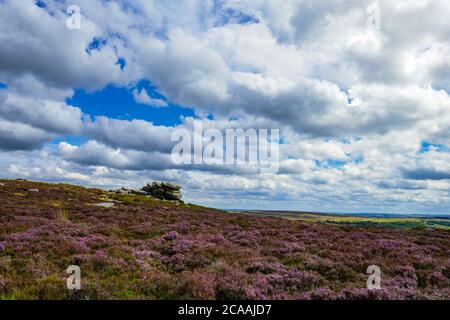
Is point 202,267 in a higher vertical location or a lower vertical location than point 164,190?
lower

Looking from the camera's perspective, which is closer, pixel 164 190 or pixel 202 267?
pixel 202 267

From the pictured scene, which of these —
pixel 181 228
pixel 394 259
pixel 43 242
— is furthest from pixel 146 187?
pixel 394 259

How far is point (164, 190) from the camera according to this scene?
7544 cm

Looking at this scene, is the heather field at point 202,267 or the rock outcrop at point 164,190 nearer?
the heather field at point 202,267

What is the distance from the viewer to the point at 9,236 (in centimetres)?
1623

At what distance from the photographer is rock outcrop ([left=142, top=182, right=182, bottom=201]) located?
73625 millimetres

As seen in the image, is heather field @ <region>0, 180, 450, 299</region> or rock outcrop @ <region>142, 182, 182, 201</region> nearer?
heather field @ <region>0, 180, 450, 299</region>

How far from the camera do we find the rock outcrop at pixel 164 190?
7362cm
